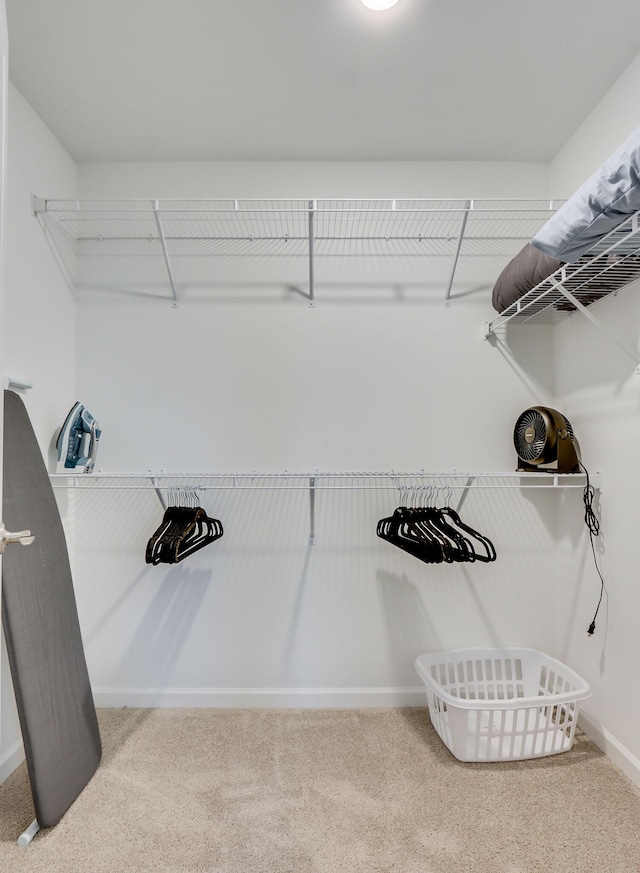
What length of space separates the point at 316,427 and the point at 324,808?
146 cm

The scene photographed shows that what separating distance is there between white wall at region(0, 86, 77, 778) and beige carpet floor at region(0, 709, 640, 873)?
0.46 metres

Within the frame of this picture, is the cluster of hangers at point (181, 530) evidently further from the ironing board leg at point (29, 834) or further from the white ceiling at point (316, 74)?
the white ceiling at point (316, 74)

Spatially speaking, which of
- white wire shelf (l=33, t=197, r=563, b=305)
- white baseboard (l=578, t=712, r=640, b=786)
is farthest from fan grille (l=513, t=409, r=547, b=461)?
white baseboard (l=578, t=712, r=640, b=786)

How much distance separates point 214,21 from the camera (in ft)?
5.33

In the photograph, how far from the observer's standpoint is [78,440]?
212 cm

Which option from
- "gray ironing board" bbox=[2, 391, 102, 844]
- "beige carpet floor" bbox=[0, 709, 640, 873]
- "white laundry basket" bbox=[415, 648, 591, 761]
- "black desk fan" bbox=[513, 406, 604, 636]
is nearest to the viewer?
"beige carpet floor" bbox=[0, 709, 640, 873]

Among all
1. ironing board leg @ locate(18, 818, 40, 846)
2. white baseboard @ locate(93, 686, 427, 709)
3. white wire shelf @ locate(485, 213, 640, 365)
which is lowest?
white baseboard @ locate(93, 686, 427, 709)

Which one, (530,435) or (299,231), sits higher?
(299,231)

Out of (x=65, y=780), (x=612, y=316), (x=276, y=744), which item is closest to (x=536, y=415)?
(x=612, y=316)

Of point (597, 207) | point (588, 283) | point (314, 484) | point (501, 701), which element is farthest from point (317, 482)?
point (597, 207)

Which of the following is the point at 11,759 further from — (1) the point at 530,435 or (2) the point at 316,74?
(2) the point at 316,74

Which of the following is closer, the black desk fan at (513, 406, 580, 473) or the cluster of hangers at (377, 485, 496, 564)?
the cluster of hangers at (377, 485, 496, 564)

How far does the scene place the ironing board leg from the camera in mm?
1473

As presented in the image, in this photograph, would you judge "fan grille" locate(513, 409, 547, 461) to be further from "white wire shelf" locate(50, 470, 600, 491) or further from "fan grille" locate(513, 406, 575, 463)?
"white wire shelf" locate(50, 470, 600, 491)
